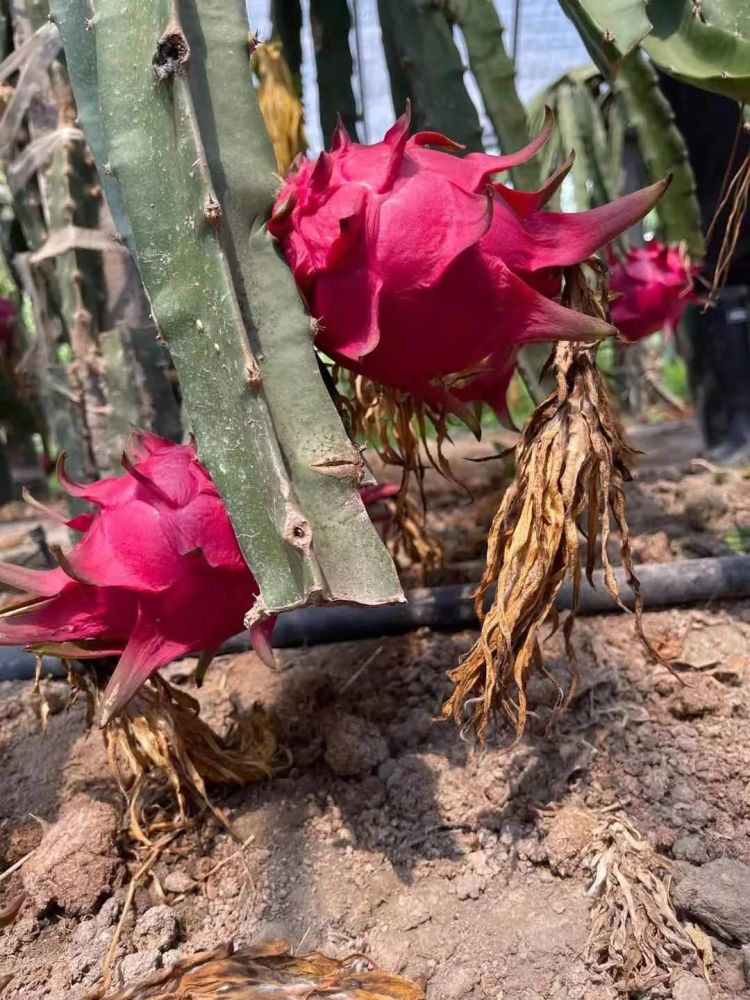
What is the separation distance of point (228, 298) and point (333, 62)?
3.72 feet

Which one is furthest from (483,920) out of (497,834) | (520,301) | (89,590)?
(520,301)

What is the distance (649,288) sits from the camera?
1.98 metres

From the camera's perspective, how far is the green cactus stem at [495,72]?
132 centimetres

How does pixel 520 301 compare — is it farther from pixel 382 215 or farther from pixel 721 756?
pixel 721 756

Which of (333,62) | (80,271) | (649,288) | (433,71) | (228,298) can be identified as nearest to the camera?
(228,298)

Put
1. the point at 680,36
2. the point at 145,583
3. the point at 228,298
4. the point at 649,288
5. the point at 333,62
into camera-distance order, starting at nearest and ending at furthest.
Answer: the point at 228,298
the point at 145,583
the point at 680,36
the point at 333,62
the point at 649,288

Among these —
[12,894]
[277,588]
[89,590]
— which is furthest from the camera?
[12,894]

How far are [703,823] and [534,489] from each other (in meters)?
0.46

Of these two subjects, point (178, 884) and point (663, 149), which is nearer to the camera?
point (178, 884)

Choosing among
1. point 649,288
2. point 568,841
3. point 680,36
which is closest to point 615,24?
point 680,36

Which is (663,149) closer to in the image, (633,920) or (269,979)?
(633,920)

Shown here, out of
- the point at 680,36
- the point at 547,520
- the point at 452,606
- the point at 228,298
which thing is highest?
the point at 680,36

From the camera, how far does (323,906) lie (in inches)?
35.4

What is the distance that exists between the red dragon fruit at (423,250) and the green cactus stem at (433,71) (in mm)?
494
